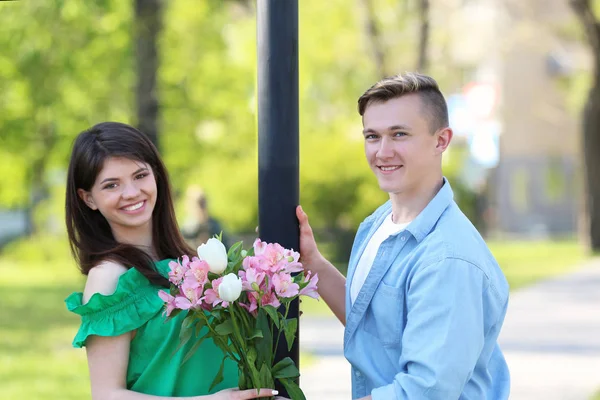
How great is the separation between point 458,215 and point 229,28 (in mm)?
25744

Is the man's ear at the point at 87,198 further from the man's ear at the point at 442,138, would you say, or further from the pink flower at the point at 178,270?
the man's ear at the point at 442,138

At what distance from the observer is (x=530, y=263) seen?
78.7 feet

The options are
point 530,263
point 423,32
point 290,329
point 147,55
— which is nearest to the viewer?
point 290,329

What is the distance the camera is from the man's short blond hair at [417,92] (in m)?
2.81

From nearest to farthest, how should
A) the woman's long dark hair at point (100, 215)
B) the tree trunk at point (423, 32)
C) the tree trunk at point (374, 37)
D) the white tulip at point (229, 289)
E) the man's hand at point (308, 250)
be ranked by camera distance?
the white tulip at point (229, 289)
the woman's long dark hair at point (100, 215)
the man's hand at point (308, 250)
the tree trunk at point (423, 32)
the tree trunk at point (374, 37)

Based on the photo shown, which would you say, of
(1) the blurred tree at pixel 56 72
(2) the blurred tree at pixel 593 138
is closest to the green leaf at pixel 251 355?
(1) the blurred tree at pixel 56 72

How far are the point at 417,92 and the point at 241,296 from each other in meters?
0.81

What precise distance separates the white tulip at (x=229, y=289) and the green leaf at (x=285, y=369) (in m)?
Result: 0.34

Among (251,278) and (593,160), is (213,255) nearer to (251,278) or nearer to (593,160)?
(251,278)

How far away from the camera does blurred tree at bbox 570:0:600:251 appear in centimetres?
2458

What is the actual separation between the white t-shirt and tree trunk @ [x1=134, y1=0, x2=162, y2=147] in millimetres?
11294

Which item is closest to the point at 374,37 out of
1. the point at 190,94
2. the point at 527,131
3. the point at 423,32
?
the point at 423,32

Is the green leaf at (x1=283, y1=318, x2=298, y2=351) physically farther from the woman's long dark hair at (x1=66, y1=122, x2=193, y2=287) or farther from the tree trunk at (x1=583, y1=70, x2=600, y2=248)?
the tree trunk at (x1=583, y1=70, x2=600, y2=248)

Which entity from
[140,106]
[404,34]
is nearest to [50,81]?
[140,106]
